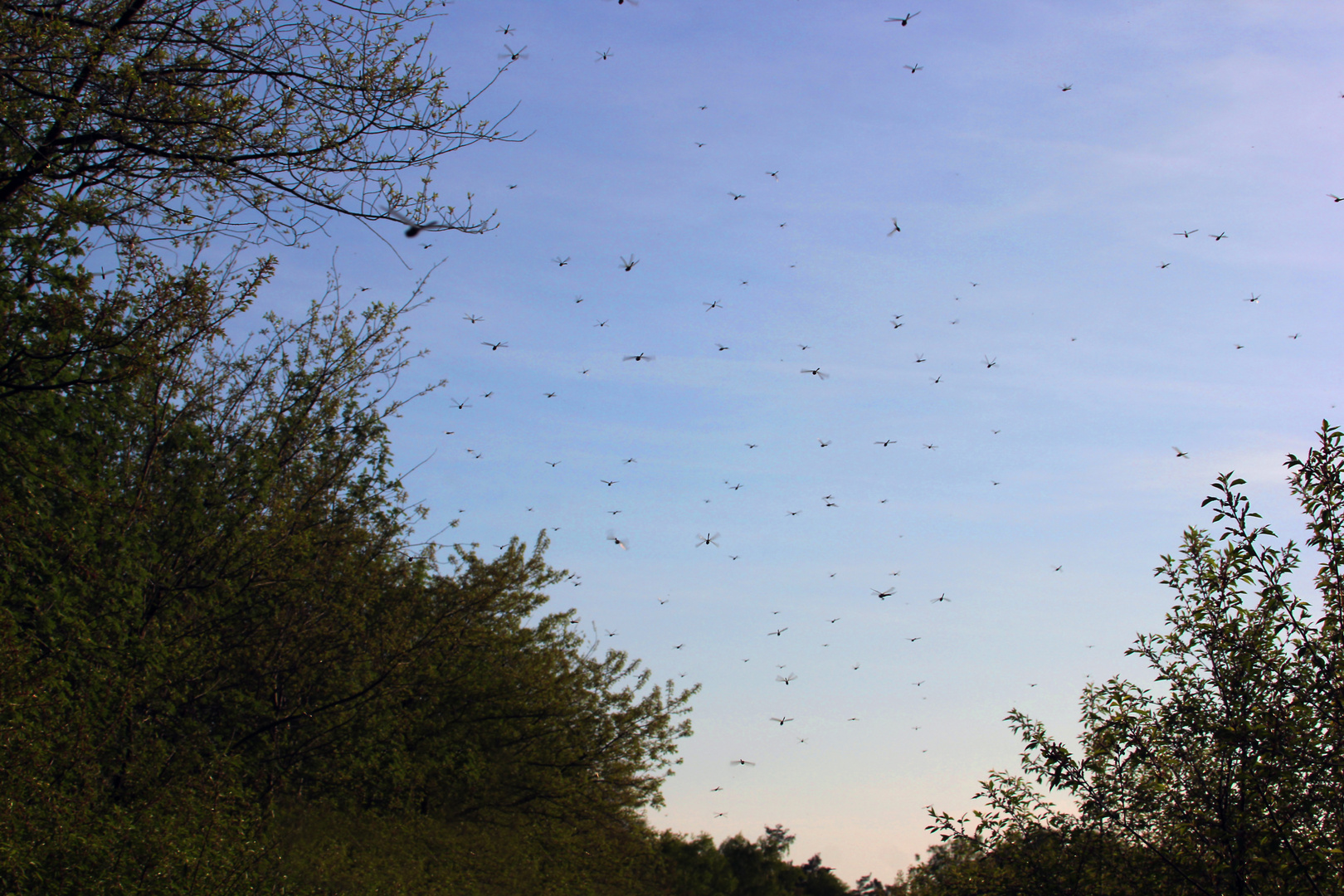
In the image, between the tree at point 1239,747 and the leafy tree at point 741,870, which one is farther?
the leafy tree at point 741,870

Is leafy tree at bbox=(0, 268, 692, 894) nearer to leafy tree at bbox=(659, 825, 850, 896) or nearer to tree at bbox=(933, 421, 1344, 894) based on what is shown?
tree at bbox=(933, 421, 1344, 894)

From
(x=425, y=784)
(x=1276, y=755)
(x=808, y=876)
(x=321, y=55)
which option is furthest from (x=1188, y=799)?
(x=808, y=876)

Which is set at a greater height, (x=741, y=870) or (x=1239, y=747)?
(x=1239, y=747)

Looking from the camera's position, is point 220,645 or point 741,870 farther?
point 741,870

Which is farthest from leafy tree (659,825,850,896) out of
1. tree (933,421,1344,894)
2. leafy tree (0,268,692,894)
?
tree (933,421,1344,894)

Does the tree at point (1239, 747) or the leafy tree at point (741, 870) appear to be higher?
the tree at point (1239, 747)

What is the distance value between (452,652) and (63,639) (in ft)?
24.4

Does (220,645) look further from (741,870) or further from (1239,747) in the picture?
(741,870)

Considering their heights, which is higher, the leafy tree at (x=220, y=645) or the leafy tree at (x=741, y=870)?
the leafy tree at (x=220, y=645)

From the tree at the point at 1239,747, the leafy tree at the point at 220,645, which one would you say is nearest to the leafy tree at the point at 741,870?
the leafy tree at the point at 220,645

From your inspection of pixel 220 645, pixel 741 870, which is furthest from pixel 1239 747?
pixel 741 870

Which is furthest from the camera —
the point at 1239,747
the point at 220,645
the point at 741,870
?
the point at 741,870

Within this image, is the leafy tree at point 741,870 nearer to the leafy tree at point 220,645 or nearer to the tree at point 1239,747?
the leafy tree at point 220,645

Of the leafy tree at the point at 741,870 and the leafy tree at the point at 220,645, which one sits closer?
the leafy tree at the point at 220,645
